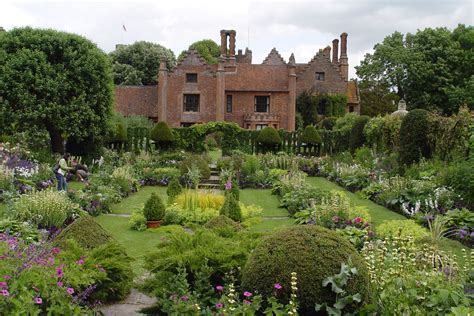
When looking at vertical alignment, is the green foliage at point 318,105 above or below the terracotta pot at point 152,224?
above

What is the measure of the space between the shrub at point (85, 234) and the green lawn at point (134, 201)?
20.7 ft

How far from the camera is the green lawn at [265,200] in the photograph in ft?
46.0

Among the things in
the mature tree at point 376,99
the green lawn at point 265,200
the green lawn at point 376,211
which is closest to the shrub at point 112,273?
the green lawn at point 376,211

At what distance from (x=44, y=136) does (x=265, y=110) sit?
24326 mm

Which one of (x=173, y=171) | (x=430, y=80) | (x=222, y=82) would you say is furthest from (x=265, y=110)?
(x=173, y=171)

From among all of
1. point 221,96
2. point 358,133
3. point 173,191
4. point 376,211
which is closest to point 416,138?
point 376,211

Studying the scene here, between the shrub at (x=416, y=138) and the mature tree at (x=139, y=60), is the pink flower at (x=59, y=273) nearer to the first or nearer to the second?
the shrub at (x=416, y=138)

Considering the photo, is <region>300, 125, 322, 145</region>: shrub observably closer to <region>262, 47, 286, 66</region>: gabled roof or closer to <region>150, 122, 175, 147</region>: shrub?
<region>150, 122, 175, 147</region>: shrub

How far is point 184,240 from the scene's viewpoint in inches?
248

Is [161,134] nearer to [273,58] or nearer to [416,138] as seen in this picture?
[416,138]

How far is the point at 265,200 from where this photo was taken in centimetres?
1641

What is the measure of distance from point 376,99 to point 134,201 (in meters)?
35.9

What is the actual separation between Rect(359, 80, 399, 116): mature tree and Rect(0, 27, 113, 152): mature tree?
30572mm

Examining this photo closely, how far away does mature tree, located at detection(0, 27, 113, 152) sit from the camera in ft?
65.5
